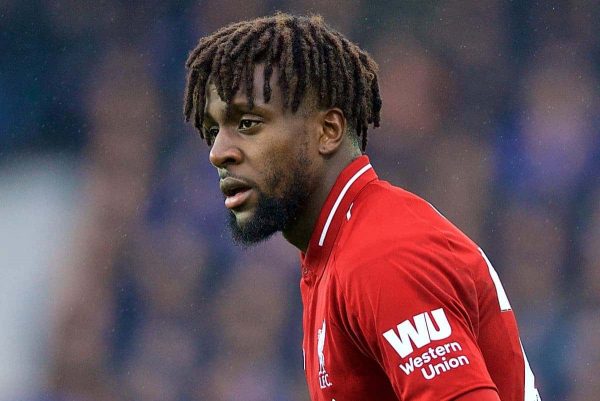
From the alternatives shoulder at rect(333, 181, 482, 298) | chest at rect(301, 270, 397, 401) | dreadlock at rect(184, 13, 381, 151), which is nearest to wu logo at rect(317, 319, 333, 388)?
chest at rect(301, 270, 397, 401)

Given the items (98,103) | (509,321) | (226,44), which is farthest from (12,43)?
(509,321)

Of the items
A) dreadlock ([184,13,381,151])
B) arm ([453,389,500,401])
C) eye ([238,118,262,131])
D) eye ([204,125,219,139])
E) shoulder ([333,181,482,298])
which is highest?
dreadlock ([184,13,381,151])

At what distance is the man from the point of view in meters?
2.00

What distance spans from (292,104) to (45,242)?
12.0 ft

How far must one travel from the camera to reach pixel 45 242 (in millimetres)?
Result: 5867

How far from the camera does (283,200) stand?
98.4 inches

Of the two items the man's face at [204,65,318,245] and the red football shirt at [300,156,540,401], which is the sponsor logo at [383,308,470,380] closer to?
the red football shirt at [300,156,540,401]

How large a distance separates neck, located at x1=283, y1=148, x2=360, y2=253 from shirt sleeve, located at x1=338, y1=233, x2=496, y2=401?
0.47 m

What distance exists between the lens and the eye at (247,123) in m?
2.49

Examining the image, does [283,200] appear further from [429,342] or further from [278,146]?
[429,342]

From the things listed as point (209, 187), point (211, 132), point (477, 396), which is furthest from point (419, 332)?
point (209, 187)

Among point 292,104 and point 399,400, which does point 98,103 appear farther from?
point 399,400

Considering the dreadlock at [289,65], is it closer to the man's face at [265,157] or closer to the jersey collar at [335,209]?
the man's face at [265,157]

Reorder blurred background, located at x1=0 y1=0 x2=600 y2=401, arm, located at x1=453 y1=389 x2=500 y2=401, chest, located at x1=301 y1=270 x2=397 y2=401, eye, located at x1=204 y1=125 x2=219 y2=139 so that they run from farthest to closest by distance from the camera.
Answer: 1. blurred background, located at x1=0 y1=0 x2=600 y2=401
2. eye, located at x1=204 y1=125 x2=219 y2=139
3. chest, located at x1=301 y1=270 x2=397 y2=401
4. arm, located at x1=453 y1=389 x2=500 y2=401
